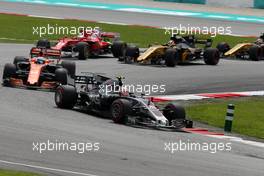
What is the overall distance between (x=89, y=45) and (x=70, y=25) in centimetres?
1409

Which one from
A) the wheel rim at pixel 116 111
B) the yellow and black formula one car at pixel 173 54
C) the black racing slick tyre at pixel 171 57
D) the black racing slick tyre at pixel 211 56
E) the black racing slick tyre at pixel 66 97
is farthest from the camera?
the black racing slick tyre at pixel 211 56

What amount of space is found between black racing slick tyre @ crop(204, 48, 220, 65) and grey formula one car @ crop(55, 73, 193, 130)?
563 inches

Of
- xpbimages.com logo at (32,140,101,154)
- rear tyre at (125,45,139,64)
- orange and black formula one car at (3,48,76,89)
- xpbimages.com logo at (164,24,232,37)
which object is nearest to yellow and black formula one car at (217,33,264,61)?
rear tyre at (125,45,139,64)

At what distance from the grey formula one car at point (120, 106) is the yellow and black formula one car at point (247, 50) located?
17.5m

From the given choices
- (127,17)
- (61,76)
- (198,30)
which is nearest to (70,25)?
(127,17)

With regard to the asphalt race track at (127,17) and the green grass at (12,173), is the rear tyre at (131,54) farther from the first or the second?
the green grass at (12,173)

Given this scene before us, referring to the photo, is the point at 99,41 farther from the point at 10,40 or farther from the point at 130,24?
the point at 130,24

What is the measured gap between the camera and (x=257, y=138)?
20219 mm

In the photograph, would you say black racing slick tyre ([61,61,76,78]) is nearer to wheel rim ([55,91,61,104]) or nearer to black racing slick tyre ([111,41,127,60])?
wheel rim ([55,91,61,104])

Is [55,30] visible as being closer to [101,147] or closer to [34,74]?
[34,74]

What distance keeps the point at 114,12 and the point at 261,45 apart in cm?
2129

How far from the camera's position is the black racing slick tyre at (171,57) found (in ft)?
113

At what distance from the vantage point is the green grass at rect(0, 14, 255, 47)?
148 ft

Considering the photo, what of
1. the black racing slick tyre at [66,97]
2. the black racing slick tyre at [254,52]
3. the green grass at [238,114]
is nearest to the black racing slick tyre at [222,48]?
the black racing slick tyre at [254,52]
